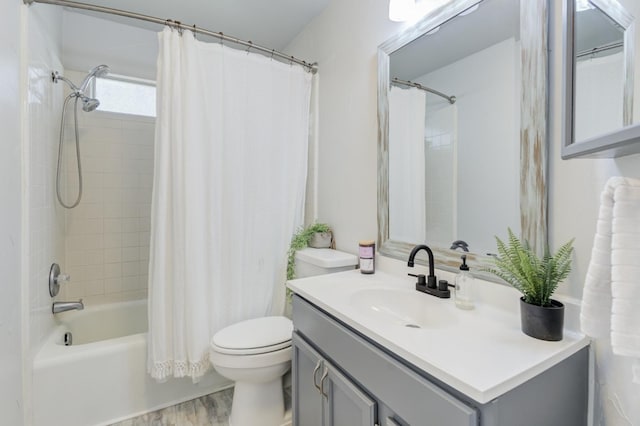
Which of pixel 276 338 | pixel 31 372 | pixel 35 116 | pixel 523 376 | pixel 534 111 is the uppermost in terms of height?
pixel 35 116

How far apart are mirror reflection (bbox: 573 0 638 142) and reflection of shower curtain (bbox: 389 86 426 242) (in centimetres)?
62

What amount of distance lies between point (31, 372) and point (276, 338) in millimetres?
1195

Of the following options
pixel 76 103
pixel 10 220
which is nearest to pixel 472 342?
pixel 10 220

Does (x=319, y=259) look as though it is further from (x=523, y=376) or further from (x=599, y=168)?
(x=599, y=168)

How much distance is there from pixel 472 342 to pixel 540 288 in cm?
24

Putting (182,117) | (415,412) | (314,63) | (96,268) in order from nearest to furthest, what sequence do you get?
(415,412) < (182,117) < (314,63) < (96,268)

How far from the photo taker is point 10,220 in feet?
4.15

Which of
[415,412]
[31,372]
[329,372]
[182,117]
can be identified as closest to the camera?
[415,412]

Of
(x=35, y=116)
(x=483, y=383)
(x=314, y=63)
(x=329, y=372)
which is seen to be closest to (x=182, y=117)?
(x=35, y=116)

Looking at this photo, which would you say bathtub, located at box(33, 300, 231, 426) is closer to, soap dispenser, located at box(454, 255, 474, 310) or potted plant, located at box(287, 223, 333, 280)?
potted plant, located at box(287, 223, 333, 280)

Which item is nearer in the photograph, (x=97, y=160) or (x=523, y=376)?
(x=523, y=376)

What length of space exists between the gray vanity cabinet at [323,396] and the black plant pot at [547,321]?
0.49 m

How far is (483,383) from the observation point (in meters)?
0.61

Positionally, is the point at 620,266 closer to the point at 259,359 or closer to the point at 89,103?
the point at 259,359
